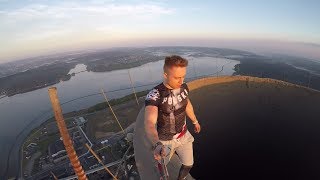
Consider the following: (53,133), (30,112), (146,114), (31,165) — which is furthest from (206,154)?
(30,112)

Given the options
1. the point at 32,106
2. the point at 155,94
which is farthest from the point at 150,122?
the point at 32,106

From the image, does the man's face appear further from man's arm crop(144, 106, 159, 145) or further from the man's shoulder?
man's arm crop(144, 106, 159, 145)

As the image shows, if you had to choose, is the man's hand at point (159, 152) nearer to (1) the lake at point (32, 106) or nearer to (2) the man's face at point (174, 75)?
(2) the man's face at point (174, 75)

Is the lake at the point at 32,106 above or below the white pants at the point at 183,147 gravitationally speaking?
below

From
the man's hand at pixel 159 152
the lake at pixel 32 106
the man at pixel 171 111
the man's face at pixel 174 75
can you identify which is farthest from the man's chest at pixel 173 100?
the lake at pixel 32 106

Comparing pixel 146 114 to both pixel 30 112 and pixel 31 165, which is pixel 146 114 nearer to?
pixel 31 165

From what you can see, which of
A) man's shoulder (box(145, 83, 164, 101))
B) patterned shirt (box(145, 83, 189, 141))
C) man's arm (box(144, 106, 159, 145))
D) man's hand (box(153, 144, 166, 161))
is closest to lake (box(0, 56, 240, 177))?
patterned shirt (box(145, 83, 189, 141))
